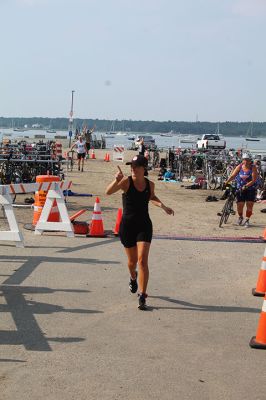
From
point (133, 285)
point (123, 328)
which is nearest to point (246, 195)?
point (133, 285)

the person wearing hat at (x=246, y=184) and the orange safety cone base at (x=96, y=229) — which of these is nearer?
the orange safety cone base at (x=96, y=229)

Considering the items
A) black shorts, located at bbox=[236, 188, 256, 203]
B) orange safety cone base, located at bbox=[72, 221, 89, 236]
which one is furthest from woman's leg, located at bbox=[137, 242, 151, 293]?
black shorts, located at bbox=[236, 188, 256, 203]

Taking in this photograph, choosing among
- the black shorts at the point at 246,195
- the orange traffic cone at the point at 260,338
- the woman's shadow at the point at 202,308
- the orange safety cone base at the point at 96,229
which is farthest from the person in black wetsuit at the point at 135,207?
the black shorts at the point at 246,195

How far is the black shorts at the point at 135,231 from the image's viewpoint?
729cm

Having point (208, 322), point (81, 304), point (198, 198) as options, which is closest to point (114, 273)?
point (81, 304)

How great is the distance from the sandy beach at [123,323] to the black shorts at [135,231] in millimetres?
698

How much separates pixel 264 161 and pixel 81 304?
20.6 metres

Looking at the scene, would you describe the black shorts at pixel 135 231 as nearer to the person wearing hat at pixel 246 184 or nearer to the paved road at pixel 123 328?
the paved road at pixel 123 328

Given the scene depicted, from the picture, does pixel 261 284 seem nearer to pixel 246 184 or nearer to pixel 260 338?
pixel 260 338

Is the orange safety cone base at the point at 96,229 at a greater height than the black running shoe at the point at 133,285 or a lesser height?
lesser

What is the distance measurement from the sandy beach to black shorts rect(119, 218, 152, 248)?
0.70m

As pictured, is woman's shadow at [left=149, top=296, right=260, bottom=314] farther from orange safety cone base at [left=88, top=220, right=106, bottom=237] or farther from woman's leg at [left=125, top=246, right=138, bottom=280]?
orange safety cone base at [left=88, top=220, right=106, bottom=237]

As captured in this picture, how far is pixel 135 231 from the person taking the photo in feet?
24.1

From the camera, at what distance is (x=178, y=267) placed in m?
9.44
